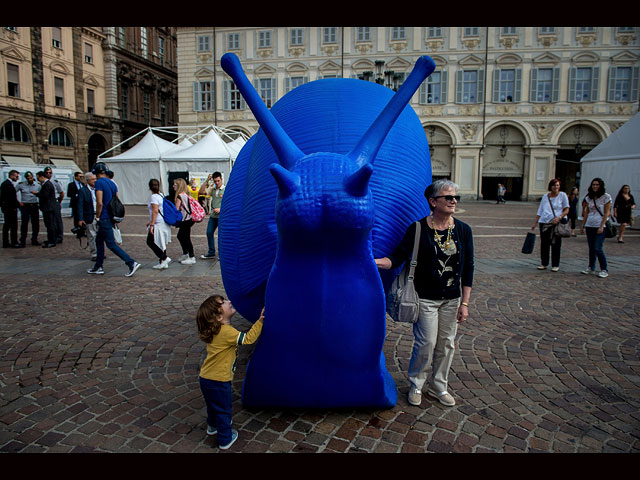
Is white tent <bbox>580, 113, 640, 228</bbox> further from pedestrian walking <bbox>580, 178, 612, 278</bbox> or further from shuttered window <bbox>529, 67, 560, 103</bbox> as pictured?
shuttered window <bbox>529, 67, 560, 103</bbox>

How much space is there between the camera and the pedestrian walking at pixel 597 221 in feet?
22.5

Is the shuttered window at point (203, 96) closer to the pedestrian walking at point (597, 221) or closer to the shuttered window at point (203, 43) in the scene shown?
the shuttered window at point (203, 43)

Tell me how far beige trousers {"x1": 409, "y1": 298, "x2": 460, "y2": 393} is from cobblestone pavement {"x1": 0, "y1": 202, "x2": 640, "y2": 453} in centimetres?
20

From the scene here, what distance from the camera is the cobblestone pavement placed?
8.47ft

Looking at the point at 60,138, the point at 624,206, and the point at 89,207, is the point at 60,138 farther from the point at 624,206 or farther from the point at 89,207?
the point at 624,206

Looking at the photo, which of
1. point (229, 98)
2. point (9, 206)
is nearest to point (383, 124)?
point (9, 206)

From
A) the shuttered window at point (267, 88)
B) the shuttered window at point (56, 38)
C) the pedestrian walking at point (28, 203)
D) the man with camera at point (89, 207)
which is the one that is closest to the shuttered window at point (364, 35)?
the shuttered window at point (267, 88)

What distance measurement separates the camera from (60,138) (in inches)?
1216

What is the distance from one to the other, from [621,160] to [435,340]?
14.8 metres

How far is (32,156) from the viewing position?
28578 millimetres

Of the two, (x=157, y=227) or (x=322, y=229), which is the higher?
(x=322, y=229)

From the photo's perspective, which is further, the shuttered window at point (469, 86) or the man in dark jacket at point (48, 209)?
the shuttered window at point (469, 86)

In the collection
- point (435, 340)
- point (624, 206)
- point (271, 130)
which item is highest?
point (271, 130)

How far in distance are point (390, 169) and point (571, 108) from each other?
2994 cm
